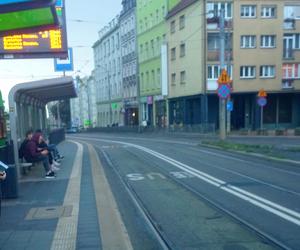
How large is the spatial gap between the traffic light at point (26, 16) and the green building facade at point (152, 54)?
1811 inches

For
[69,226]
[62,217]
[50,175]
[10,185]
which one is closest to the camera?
[69,226]

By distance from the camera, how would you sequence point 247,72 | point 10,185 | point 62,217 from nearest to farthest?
point 62,217 → point 10,185 → point 247,72

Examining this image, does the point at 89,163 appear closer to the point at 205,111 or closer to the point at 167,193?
the point at 167,193

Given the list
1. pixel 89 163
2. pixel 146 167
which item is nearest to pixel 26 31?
pixel 146 167

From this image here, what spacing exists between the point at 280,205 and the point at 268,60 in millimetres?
38211

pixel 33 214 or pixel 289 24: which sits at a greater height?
pixel 289 24

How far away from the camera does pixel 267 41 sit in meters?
44.9

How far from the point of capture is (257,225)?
7141 millimetres

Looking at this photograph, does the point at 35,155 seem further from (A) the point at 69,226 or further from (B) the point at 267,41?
(B) the point at 267,41

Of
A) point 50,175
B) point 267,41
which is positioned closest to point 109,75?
point 267,41

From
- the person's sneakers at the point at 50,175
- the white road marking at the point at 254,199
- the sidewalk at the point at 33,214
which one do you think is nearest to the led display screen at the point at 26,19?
the sidewalk at the point at 33,214

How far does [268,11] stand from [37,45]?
34.8 m

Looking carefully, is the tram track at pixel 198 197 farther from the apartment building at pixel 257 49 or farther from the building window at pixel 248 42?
the building window at pixel 248 42

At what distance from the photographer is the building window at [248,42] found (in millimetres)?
44250
